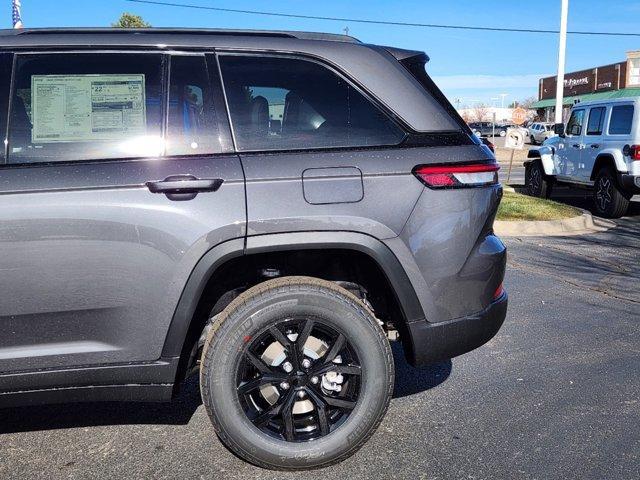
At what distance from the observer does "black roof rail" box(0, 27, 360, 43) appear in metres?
2.92

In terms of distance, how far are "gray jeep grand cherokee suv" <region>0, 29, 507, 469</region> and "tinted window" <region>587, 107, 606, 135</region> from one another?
977 centimetres

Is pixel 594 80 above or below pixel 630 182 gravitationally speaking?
above

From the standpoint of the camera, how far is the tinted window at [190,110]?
281 centimetres

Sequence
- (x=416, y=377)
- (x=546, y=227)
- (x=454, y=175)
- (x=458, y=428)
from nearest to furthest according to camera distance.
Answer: (x=454, y=175)
(x=458, y=428)
(x=416, y=377)
(x=546, y=227)

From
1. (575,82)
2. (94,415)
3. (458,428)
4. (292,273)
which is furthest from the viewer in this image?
(575,82)

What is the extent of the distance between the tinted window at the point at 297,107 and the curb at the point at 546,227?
675cm

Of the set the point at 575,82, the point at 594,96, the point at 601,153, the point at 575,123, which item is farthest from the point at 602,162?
the point at 575,82

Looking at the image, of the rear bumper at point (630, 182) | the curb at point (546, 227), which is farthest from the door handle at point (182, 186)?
the rear bumper at point (630, 182)

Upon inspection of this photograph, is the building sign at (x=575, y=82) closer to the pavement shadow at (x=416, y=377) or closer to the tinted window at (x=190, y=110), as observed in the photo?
the pavement shadow at (x=416, y=377)

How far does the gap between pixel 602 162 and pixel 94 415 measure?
1048cm

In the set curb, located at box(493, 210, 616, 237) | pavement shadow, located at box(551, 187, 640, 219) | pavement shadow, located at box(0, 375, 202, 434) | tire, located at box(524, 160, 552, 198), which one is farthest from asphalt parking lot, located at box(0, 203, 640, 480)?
tire, located at box(524, 160, 552, 198)

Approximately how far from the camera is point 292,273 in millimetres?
3148

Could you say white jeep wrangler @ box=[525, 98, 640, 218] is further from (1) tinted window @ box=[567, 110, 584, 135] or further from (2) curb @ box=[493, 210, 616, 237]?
(2) curb @ box=[493, 210, 616, 237]

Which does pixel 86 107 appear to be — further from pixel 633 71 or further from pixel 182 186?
pixel 633 71
